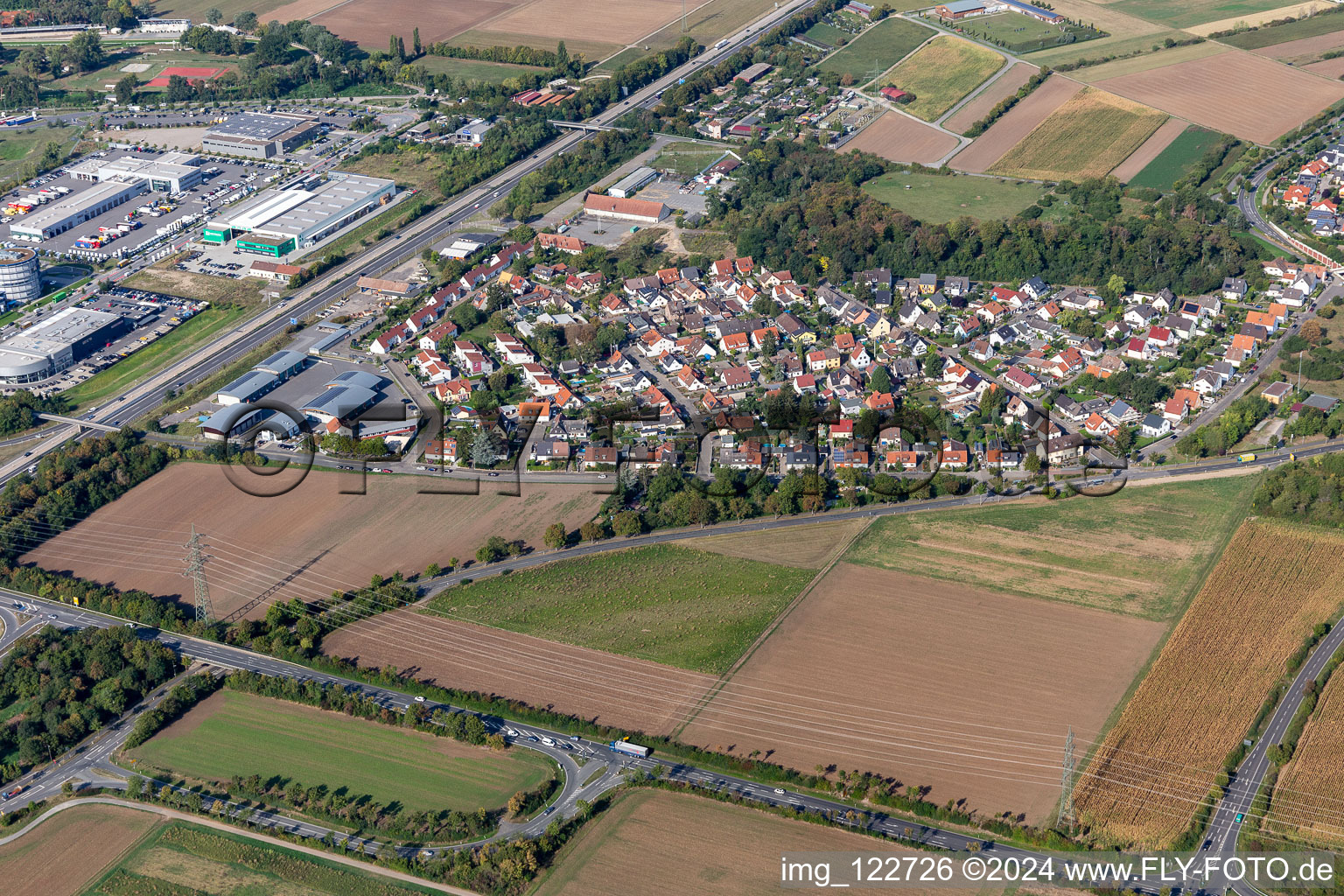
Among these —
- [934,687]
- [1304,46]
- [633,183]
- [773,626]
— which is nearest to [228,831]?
[773,626]

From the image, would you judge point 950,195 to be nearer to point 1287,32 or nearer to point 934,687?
point 1287,32

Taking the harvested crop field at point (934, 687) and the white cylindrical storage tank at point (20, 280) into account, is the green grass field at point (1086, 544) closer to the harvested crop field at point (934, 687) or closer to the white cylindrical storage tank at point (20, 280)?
the harvested crop field at point (934, 687)

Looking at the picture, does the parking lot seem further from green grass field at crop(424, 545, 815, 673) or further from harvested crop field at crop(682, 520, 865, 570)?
harvested crop field at crop(682, 520, 865, 570)

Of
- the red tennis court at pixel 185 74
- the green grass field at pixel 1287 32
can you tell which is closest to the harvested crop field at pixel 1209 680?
the green grass field at pixel 1287 32

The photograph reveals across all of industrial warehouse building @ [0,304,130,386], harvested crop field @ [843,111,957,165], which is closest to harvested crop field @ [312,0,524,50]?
harvested crop field @ [843,111,957,165]

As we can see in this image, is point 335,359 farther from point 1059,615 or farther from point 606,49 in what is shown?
point 606,49
